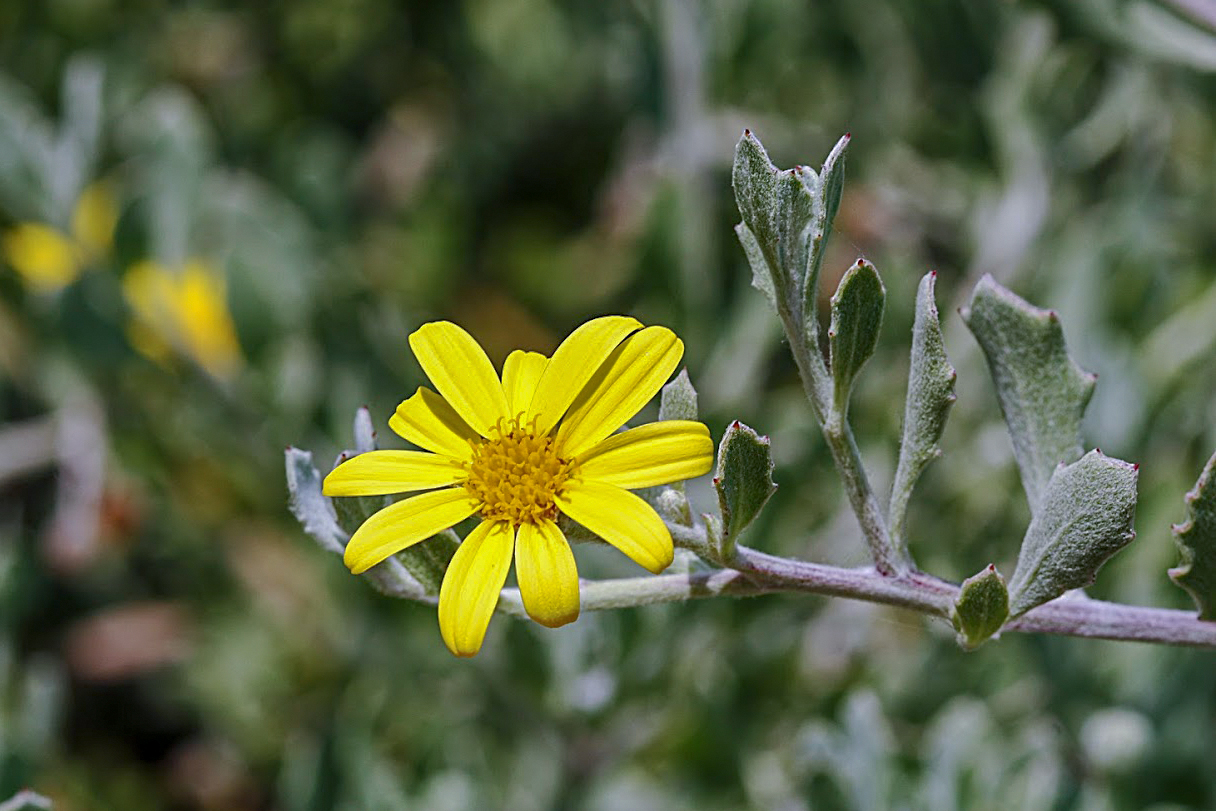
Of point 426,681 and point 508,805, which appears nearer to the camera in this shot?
point 508,805

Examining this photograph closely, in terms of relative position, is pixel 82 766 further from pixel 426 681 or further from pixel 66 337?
pixel 66 337

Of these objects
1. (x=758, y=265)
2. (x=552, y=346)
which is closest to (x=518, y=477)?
(x=758, y=265)

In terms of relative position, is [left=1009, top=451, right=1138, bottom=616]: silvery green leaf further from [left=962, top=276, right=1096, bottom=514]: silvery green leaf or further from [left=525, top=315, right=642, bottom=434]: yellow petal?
[left=525, top=315, right=642, bottom=434]: yellow petal

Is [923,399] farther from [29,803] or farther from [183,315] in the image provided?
[183,315]

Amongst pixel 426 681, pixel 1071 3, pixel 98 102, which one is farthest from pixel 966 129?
pixel 98 102

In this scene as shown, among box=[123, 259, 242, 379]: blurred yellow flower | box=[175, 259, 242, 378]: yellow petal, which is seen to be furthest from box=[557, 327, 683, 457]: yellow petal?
box=[175, 259, 242, 378]: yellow petal

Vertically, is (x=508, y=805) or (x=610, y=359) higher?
(x=508, y=805)
